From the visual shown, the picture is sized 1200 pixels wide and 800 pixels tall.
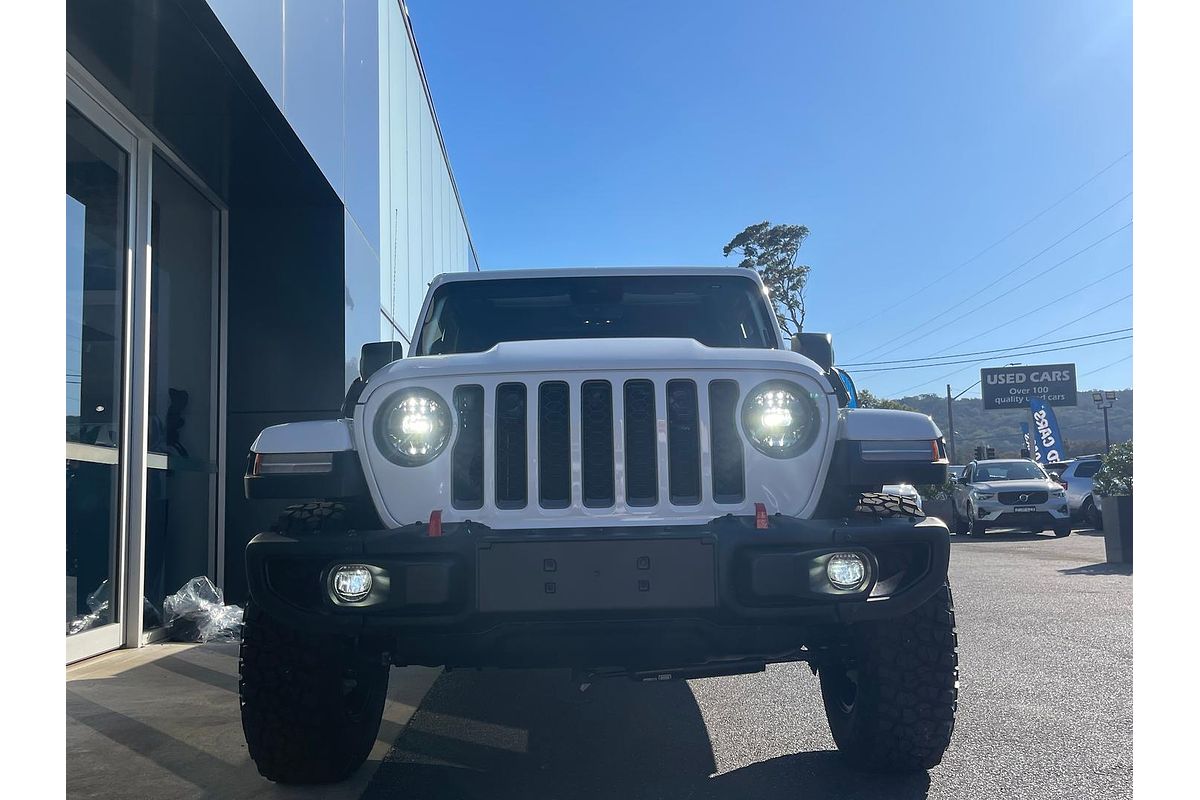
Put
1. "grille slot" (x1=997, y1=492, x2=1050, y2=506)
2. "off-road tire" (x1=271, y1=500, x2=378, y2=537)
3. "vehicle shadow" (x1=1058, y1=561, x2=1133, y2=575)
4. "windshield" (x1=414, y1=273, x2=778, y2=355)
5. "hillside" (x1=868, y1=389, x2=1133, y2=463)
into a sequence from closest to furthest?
"off-road tire" (x1=271, y1=500, x2=378, y2=537)
"windshield" (x1=414, y1=273, x2=778, y2=355)
"vehicle shadow" (x1=1058, y1=561, x2=1133, y2=575)
"grille slot" (x1=997, y1=492, x2=1050, y2=506)
"hillside" (x1=868, y1=389, x2=1133, y2=463)

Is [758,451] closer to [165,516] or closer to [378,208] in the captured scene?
[165,516]

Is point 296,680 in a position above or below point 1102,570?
above

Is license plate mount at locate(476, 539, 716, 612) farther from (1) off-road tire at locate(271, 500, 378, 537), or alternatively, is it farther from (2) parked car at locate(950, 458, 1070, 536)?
(2) parked car at locate(950, 458, 1070, 536)

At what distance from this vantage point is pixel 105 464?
593cm

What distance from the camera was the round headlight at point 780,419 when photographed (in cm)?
305

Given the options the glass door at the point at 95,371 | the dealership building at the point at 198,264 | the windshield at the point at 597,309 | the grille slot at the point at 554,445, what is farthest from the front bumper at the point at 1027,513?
the grille slot at the point at 554,445

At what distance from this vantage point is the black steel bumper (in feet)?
8.75

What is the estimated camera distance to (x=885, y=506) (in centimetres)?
303

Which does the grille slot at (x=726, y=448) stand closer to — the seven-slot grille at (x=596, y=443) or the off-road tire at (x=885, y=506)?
the seven-slot grille at (x=596, y=443)

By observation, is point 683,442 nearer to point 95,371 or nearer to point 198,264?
point 95,371

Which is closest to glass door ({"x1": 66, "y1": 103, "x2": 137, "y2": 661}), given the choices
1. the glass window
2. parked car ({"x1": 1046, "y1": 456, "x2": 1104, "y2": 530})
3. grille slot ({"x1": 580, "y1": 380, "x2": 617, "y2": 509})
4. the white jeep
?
the glass window

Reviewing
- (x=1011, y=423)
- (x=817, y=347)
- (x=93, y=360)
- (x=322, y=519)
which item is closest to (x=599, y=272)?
(x=817, y=347)

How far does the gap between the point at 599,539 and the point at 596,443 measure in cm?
43

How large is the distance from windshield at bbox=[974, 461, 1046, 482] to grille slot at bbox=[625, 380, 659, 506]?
18.4 m
